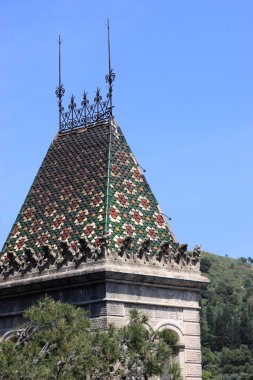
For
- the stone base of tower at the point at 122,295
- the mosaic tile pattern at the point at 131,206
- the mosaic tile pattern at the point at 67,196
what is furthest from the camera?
the mosaic tile pattern at the point at 67,196

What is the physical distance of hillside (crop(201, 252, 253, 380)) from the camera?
9306 cm

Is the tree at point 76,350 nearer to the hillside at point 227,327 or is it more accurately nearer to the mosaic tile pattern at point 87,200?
the mosaic tile pattern at point 87,200

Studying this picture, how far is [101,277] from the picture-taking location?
2075cm

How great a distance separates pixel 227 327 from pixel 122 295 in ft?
275

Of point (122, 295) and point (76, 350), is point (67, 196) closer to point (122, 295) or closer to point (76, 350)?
point (122, 295)

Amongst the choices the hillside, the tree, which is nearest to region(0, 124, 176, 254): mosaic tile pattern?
the tree

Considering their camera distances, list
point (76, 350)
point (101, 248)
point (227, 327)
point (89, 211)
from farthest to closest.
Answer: point (227, 327)
point (89, 211)
point (101, 248)
point (76, 350)

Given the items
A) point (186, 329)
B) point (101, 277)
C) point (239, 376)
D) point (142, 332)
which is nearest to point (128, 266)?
point (101, 277)

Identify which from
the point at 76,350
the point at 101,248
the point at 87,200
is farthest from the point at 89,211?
the point at 76,350

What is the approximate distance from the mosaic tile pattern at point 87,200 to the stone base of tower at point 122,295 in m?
0.72

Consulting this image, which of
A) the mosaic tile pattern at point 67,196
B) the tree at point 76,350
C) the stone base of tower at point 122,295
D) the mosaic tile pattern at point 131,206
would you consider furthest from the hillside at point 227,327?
the tree at point 76,350

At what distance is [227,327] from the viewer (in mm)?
103438

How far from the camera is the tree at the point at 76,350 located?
643 inches

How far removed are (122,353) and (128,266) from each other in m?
3.93
